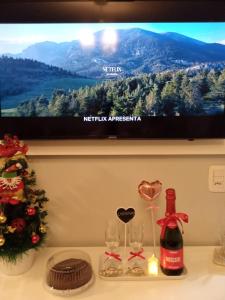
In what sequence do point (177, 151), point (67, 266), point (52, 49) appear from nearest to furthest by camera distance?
point (67, 266), point (52, 49), point (177, 151)

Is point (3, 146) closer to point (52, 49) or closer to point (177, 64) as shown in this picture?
point (52, 49)

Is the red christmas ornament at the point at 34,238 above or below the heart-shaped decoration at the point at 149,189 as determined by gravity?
below

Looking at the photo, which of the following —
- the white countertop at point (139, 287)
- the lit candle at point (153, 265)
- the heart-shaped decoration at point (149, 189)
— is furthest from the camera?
the heart-shaped decoration at point (149, 189)

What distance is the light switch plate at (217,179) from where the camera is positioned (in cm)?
150

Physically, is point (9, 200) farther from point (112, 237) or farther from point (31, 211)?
point (112, 237)

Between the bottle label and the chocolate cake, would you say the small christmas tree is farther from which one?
the bottle label

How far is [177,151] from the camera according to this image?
147 cm

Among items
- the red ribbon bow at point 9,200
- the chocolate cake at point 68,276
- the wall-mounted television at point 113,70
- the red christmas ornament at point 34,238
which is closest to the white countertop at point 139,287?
the chocolate cake at point 68,276

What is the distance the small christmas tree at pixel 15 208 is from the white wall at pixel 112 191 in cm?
19

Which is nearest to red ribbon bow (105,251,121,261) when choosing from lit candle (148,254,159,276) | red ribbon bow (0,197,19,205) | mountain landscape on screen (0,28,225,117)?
lit candle (148,254,159,276)

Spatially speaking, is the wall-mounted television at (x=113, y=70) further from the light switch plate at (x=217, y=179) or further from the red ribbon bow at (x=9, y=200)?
the red ribbon bow at (x=9, y=200)

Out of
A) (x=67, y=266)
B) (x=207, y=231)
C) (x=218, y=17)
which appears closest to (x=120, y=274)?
(x=67, y=266)

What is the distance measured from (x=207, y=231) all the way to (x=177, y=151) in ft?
1.27

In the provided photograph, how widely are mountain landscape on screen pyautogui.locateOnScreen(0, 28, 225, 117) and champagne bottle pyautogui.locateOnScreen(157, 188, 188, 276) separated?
1.19ft
